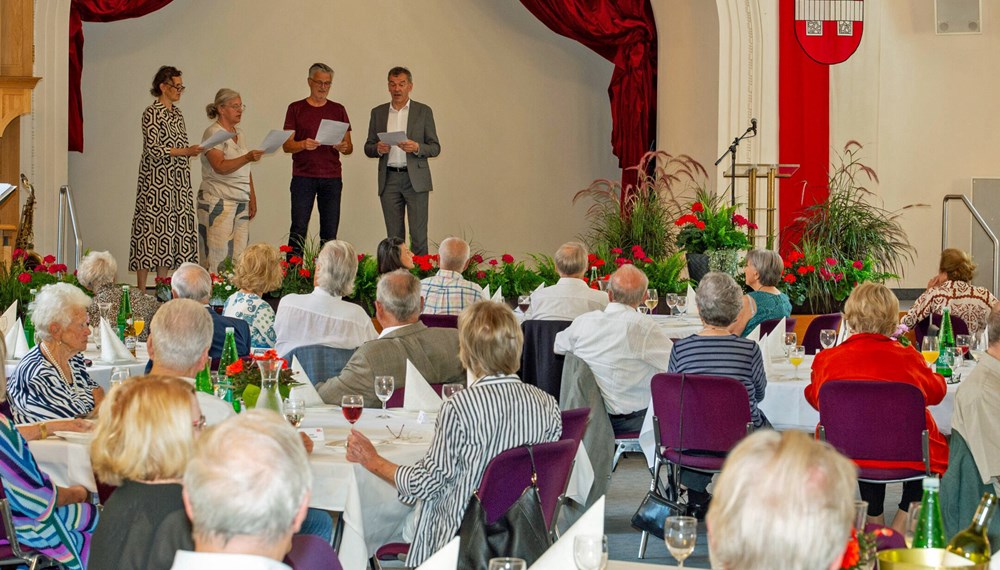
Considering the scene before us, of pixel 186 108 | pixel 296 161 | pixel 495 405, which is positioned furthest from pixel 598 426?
pixel 186 108

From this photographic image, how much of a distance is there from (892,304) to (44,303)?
10.1 feet

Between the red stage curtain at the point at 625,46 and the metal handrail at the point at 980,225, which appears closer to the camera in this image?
the metal handrail at the point at 980,225

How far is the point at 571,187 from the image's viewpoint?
13273 millimetres

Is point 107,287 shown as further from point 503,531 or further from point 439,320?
point 503,531

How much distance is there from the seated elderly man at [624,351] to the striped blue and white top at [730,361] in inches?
23.4

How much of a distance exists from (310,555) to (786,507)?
1.13 m

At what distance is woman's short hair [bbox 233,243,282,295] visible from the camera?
5.77 m

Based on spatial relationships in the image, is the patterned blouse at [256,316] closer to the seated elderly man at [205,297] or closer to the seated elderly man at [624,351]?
the seated elderly man at [205,297]

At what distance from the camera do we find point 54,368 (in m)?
4.28

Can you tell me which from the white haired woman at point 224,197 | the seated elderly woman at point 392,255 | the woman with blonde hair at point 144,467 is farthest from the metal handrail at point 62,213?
the woman with blonde hair at point 144,467

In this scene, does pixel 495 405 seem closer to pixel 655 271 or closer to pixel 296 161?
pixel 655 271

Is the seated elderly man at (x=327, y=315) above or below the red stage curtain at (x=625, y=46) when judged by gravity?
below

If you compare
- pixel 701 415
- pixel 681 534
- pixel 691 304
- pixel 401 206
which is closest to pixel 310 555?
pixel 681 534

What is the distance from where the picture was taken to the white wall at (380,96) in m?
12.0
